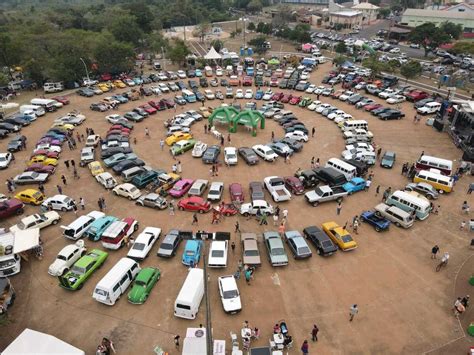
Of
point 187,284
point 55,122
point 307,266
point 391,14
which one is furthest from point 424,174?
point 391,14

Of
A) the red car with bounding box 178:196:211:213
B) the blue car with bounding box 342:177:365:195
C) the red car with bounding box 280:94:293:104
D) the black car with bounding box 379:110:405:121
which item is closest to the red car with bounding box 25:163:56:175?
the red car with bounding box 178:196:211:213

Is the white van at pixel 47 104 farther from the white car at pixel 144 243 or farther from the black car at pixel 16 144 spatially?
the white car at pixel 144 243

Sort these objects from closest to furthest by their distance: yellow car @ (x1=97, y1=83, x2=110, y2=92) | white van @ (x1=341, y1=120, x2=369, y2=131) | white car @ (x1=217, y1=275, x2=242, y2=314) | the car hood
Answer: white car @ (x1=217, y1=275, x2=242, y2=314) → the car hood → white van @ (x1=341, y1=120, x2=369, y2=131) → yellow car @ (x1=97, y1=83, x2=110, y2=92)

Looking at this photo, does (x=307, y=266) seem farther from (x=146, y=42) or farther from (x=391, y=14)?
(x=391, y=14)

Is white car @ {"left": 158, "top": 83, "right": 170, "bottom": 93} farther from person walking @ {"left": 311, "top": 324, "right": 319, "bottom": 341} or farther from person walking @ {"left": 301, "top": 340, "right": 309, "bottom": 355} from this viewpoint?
person walking @ {"left": 301, "top": 340, "right": 309, "bottom": 355}

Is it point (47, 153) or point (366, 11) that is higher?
point (366, 11)

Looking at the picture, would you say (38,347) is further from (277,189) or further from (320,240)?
(277,189)

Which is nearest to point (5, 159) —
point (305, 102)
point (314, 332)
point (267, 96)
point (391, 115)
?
point (314, 332)

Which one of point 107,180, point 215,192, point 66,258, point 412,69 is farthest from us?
point 412,69
